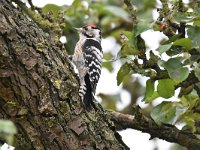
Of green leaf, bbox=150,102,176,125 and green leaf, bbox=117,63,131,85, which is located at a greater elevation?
green leaf, bbox=117,63,131,85

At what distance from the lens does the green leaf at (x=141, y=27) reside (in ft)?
8.58

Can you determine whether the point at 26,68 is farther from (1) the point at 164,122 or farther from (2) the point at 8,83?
(1) the point at 164,122

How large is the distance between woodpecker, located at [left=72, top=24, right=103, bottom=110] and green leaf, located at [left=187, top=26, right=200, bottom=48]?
3.43 feet

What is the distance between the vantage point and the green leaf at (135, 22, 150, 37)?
2.62 meters

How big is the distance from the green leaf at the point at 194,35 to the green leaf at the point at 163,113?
468 millimetres

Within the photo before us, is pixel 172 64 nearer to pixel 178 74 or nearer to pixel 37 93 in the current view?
pixel 178 74

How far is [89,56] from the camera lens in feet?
14.4

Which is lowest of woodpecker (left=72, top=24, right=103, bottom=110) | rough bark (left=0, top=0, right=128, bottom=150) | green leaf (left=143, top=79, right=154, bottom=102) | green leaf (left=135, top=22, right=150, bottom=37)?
rough bark (left=0, top=0, right=128, bottom=150)

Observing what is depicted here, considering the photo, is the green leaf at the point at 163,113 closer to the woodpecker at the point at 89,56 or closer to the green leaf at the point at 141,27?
the green leaf at the point at 141,27

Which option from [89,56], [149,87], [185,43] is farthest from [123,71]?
[89,56]

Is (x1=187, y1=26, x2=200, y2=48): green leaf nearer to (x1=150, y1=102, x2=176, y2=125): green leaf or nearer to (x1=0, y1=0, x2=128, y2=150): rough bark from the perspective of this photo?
(x1=150, y1=102, x2=176, y2=125): green leaf

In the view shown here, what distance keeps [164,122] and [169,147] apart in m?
1.66

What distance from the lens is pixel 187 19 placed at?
8.59 ft

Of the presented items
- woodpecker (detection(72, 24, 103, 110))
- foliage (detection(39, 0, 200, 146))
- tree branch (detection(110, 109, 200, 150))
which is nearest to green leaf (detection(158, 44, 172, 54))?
foliage (detection(39, 0, 200, 146))
